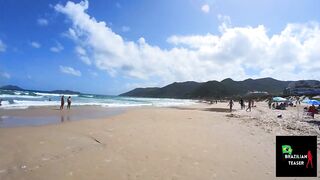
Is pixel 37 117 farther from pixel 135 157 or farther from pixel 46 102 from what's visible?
pixel 46 102

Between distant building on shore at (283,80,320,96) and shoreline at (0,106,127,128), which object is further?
distant building on shore at (283,80,320,96)

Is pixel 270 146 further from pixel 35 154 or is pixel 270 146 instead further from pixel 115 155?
pixel 35 154

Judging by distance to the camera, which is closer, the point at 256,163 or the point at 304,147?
the point at 304,147

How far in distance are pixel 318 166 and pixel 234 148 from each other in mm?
2598

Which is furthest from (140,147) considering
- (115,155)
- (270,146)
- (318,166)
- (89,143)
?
(318,166)

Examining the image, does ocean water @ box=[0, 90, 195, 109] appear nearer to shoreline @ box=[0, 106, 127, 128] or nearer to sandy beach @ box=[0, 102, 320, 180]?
shoreline @ box=[0, 106, 127, 128]

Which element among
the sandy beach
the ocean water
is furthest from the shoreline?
the ocean water

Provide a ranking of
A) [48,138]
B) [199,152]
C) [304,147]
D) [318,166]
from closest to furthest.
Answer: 1. [304,147]
2. [318,166]
3. [199,152]
4. [48,138]

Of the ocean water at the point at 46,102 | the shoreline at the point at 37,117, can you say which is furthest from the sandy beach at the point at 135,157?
the ocean water at the point at 46,102

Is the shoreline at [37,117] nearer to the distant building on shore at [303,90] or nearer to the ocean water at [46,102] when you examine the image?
the ocean water at [46,102]

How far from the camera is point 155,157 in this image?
7340 millimetres

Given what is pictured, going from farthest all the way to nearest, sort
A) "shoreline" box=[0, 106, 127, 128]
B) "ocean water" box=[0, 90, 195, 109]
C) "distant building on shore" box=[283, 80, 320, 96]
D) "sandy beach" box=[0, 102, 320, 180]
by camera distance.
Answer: "distant building on shore" box=[283, 80, 320, 96] < "ocean water" box=[0, 90, 195, 109] < "shoreline" box=[0, 106, 127, 128] < "sandy beach" box=[0, 102, 320, 180]

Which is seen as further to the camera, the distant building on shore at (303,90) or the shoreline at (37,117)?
the distant building on shore at (303,90)

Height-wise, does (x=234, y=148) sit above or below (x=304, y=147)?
below
